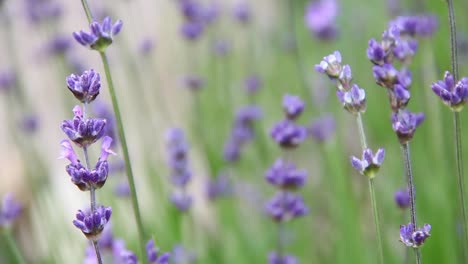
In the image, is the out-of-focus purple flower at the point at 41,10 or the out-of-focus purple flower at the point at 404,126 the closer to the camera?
the out-of-focus purple flower at the point at 404,126

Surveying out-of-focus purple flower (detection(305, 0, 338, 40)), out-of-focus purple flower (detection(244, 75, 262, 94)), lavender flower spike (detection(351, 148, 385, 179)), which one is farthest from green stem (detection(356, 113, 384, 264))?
out-of-focus purple flower (detection(244, 75, 262, 94))

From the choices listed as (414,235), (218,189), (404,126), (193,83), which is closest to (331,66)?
(404,126)

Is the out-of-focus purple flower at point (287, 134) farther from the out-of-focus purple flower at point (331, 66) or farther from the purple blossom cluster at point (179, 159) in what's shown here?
the out-of-focus purple flower at point (331, 66)

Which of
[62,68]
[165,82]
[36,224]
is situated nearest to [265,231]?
[62,68]

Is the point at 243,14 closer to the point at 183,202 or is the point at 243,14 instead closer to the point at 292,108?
the point at 183,202

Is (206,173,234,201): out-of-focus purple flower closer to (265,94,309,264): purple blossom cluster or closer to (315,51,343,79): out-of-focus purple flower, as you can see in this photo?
(265,94,309,264): purple blossom cluster

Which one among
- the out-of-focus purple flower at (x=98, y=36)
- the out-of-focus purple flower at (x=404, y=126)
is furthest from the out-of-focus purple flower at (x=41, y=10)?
the out-of-focus purple flower at (x=404, y=126)
